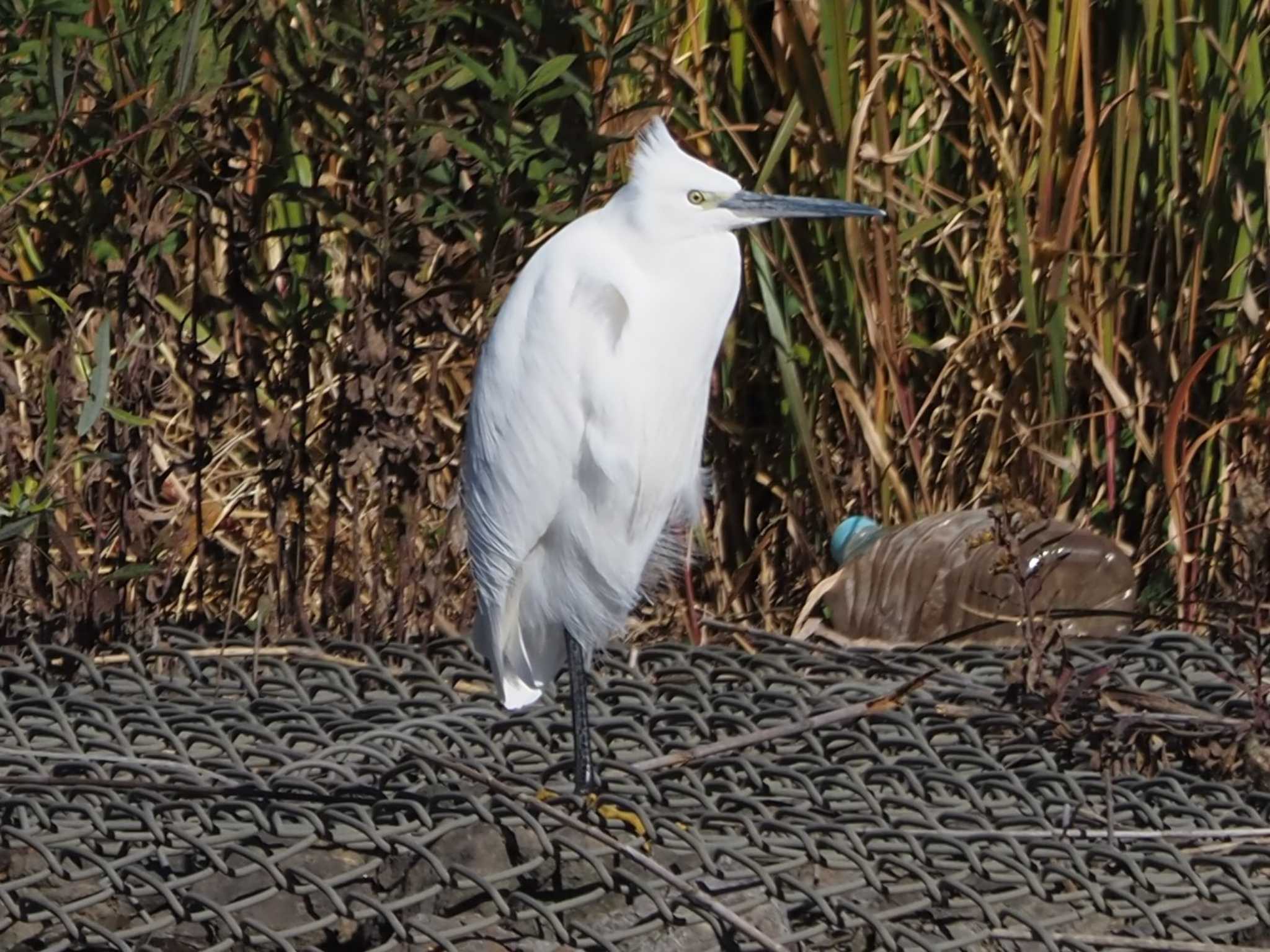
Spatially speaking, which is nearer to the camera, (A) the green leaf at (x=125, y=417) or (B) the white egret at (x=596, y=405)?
(B) the white egret at (x=596, y=405)

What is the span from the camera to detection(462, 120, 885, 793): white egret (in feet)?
5.69

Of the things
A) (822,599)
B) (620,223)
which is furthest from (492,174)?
(822,599)

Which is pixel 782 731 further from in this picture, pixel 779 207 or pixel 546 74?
pixel 546 74

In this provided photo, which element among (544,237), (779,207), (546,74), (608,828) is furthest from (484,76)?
(608,828)

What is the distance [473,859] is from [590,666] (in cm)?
59

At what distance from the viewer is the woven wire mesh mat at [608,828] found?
48.8 inches

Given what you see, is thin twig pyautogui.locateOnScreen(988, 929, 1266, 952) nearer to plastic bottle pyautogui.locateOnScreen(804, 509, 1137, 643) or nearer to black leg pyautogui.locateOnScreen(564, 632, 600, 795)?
black leg pyautogui.locateOnScreen(564, 632, 600, 795)

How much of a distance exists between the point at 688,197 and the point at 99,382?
0.68 metres

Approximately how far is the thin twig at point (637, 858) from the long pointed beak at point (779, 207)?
0.67 m

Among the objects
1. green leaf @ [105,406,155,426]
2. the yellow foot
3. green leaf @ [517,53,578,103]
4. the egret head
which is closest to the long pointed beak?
the egret head

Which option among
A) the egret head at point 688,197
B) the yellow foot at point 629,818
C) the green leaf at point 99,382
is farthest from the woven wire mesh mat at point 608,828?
the egret head at point 688,197

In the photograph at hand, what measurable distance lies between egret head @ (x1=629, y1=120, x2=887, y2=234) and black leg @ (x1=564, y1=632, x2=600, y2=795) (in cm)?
44

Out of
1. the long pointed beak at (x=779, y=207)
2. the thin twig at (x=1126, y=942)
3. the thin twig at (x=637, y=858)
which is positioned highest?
the long pointed beak at (x=779, y=207)

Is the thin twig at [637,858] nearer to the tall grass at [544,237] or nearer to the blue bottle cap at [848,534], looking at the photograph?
the tall grass at [544,237]
